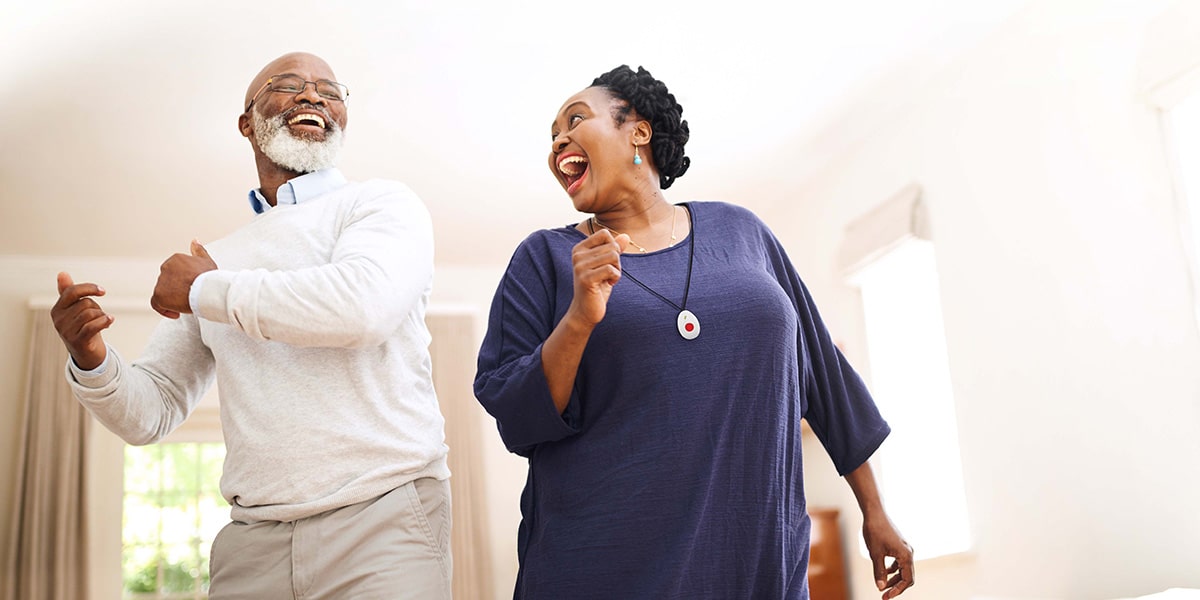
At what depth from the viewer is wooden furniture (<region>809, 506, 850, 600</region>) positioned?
545cm

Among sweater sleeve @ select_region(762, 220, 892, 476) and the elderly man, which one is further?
sweater sleeve @ select_region(762, 220, 892, 476)

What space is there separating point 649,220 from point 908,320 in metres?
3.90

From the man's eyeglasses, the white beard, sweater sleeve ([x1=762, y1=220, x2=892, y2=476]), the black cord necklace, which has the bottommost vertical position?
sweater sleeve ([x1=762, y1=220, x2=892, y2=476])

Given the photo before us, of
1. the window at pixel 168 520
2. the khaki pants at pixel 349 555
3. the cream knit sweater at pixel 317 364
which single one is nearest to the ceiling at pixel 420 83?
the window at pixel 168 520

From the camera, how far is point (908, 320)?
5.30 m

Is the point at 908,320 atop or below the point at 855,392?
atop

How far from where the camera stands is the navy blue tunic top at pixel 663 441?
1375 millimetres

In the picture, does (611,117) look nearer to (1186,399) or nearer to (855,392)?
(855,392)

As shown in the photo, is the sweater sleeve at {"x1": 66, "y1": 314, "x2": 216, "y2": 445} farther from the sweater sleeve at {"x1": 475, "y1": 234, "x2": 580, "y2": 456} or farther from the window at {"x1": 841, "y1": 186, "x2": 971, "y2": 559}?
the window at {"x1": 841, "y1": 186, "x2": 971, "y2": 559}

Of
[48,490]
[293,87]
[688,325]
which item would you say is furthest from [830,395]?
[48,490]

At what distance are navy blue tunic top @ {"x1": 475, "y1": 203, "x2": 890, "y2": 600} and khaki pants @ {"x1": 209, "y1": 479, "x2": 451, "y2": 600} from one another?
143 millimetres

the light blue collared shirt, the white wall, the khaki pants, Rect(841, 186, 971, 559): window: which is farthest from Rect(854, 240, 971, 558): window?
the khaki pants

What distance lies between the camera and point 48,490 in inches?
228

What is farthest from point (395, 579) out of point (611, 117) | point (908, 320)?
point (908, 320)
